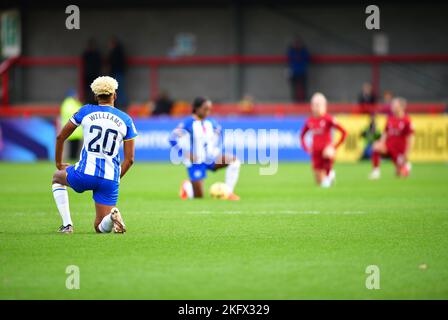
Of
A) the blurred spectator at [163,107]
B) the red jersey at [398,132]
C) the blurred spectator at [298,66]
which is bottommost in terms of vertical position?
the red jersey at [398,132]

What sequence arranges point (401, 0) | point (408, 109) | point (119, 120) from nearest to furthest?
point (119, 120) < point (408, 109) < point (401, 0)

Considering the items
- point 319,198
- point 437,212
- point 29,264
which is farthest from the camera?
point 319,198

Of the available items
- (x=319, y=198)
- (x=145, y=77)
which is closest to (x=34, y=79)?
(x=145, y=77)

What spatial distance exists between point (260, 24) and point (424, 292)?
31874 millimetres

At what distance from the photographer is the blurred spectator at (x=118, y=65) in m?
39.2

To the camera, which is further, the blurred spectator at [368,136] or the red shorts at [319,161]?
the blurred spectator at [368,136]

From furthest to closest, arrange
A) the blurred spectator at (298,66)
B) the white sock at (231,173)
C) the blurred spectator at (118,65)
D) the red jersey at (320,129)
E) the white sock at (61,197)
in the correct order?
the blurred spectator at (118,65) → the blurred spectator at (298,66) → the red jersey at (320,129) → the white sock at (231,173) → the white sock at (61,197)

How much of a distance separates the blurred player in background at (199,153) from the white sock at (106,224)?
6.48 meters

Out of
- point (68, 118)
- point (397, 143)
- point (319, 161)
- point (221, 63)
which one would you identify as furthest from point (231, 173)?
point (221, 63)

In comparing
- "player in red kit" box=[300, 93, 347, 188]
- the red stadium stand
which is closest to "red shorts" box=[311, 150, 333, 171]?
"player in red kit" box=[300, 93, 347, 188]

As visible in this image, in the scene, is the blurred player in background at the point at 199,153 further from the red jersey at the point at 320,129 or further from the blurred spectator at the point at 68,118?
the blurred spectator at the point at 68,118

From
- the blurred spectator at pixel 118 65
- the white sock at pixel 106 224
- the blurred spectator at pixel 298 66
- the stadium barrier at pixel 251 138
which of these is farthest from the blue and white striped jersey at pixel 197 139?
the blurred spectator at pixel 118 65

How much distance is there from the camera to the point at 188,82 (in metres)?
40.9

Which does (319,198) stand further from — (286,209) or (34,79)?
(34,79)
